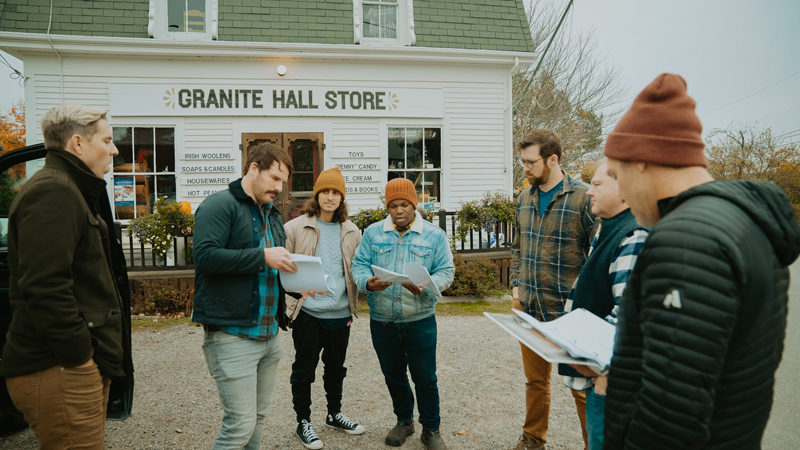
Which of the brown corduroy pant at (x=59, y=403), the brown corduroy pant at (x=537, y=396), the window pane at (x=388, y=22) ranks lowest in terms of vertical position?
the brown corduroy pant at (x=537, y=396)

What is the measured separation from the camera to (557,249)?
10.7 ft

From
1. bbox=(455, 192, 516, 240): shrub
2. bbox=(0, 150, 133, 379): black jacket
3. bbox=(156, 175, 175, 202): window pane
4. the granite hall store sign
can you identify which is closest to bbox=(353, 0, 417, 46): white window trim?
the granite hall store sign

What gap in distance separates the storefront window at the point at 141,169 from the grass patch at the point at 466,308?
196 inches

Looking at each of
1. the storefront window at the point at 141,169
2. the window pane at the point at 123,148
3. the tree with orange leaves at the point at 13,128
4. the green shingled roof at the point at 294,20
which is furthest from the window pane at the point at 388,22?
the tree with orange leaves at the point at 13,128

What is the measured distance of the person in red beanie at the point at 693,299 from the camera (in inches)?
43.8

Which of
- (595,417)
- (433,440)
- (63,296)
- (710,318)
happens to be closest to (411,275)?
(433,440)

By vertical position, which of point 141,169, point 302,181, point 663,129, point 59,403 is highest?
point 141,169

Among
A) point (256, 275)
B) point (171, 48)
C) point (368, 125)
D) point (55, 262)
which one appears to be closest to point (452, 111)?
point (368, 125)

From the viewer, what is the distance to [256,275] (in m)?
2.67

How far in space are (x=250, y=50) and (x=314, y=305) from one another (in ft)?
24.7

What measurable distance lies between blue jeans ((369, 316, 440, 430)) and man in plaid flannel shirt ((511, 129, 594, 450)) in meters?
0.67

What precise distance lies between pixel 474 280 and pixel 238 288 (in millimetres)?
5949

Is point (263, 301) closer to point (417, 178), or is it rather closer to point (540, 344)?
point (540, 344)

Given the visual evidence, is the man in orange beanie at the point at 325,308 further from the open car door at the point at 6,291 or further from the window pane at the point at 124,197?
the window pane at the point at 124,197
